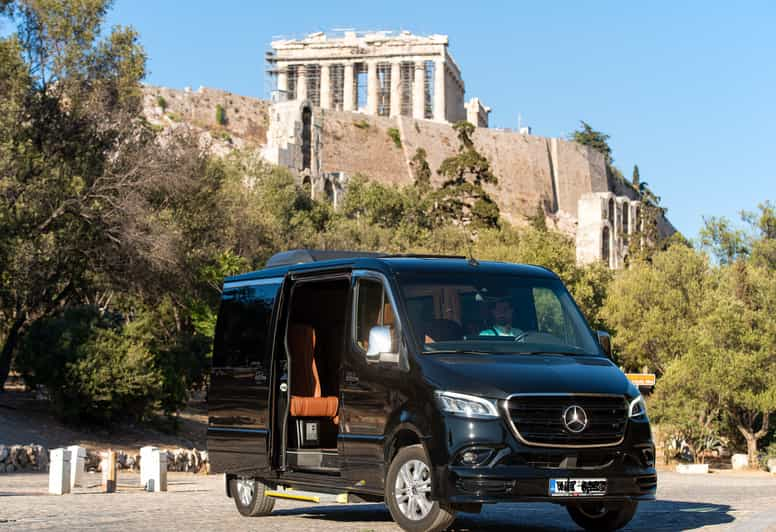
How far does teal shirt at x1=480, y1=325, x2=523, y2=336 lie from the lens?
1037cm

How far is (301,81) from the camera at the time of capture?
487ft

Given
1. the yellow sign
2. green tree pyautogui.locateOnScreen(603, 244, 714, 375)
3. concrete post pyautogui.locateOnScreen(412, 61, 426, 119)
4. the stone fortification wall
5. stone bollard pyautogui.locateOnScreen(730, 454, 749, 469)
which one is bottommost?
stone bollard pyautogui.locateOnScreen(730, 454, 749, 469)

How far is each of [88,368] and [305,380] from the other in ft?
61.8

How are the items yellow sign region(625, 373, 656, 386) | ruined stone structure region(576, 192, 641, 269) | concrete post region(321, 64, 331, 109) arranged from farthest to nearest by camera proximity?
concrete post region(321, 64, 331, 109) < ruined stone structure region(576, 192, 641, 269) < yellow sign region(625, 373, 656, 386)

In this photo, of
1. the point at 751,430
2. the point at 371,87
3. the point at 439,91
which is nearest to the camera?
the point at 751,430

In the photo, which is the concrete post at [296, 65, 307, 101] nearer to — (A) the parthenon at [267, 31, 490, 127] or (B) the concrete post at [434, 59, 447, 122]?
(A) the parthenon at [267, 31, 490, 127]

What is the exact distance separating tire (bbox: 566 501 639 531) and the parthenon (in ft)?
422

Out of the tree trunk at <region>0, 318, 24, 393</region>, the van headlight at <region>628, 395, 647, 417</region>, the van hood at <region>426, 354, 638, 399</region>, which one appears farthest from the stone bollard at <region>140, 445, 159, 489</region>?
the tree trunk at <region>0, 318, 24, 393</region>

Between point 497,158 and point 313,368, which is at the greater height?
point 497,158

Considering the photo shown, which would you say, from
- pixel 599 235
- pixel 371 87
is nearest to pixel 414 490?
pixel 599 235

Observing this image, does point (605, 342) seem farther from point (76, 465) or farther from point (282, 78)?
point (282, 78)

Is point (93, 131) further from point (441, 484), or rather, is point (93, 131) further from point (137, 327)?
point (441, 484)

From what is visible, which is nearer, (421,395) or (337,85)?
(421,395)

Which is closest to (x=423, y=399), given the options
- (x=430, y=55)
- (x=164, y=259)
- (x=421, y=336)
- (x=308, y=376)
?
(x=421, y=336)
